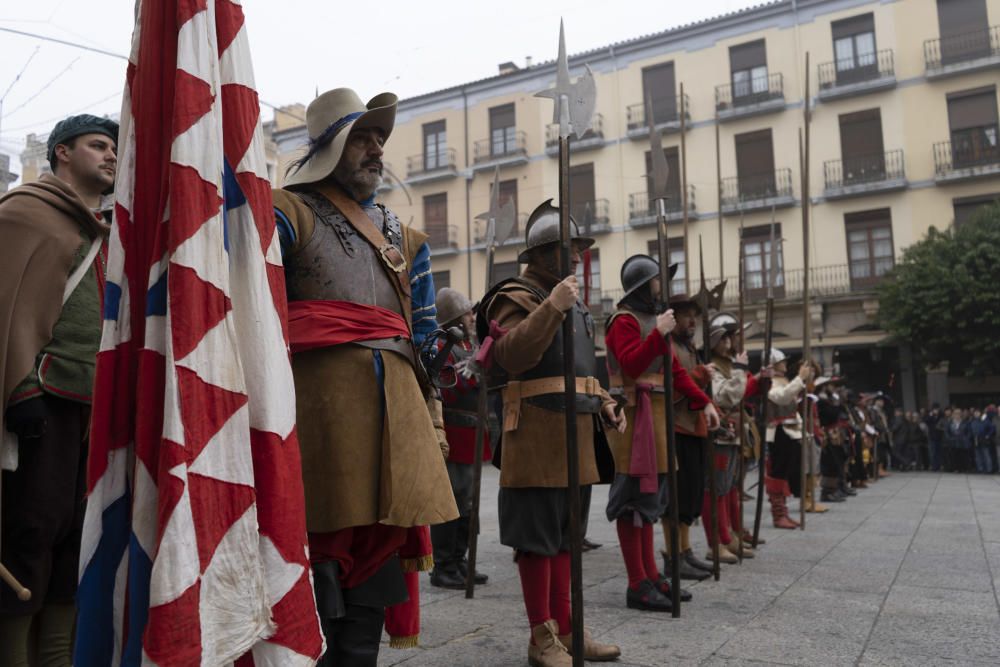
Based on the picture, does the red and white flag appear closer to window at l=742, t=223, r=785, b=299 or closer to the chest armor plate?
A: the chest armor plate

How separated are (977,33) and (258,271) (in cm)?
2701

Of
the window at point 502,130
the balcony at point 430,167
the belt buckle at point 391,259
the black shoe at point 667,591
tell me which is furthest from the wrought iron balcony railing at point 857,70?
the belt buckle at point 391,259

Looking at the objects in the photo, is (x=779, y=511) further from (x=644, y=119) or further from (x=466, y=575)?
(x=644, y=119)

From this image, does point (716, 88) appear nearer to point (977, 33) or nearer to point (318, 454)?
point (977, 33)

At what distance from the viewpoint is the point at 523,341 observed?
3.38 meters

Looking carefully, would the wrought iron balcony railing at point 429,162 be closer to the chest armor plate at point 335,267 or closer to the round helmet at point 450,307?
the round helmet at point 450,307

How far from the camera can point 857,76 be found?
23969mm

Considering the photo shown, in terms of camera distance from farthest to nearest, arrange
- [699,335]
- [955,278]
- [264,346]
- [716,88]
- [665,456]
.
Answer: [716,88]
[955,278]
[699,335]
[665,456]
[264,346]

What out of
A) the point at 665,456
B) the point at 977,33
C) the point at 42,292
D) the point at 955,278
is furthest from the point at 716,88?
the point at 42,292

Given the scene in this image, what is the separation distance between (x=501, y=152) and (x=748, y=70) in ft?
28.4

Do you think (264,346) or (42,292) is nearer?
(264,346)

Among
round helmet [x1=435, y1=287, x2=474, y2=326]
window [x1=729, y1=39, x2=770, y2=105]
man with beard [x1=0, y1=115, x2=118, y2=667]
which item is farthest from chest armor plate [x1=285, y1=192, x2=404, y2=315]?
window [x1=729, y1=39, x2=770, y2=105]

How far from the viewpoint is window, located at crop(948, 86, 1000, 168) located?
74.2 ft

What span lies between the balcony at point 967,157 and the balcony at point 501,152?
12757 millimetres
